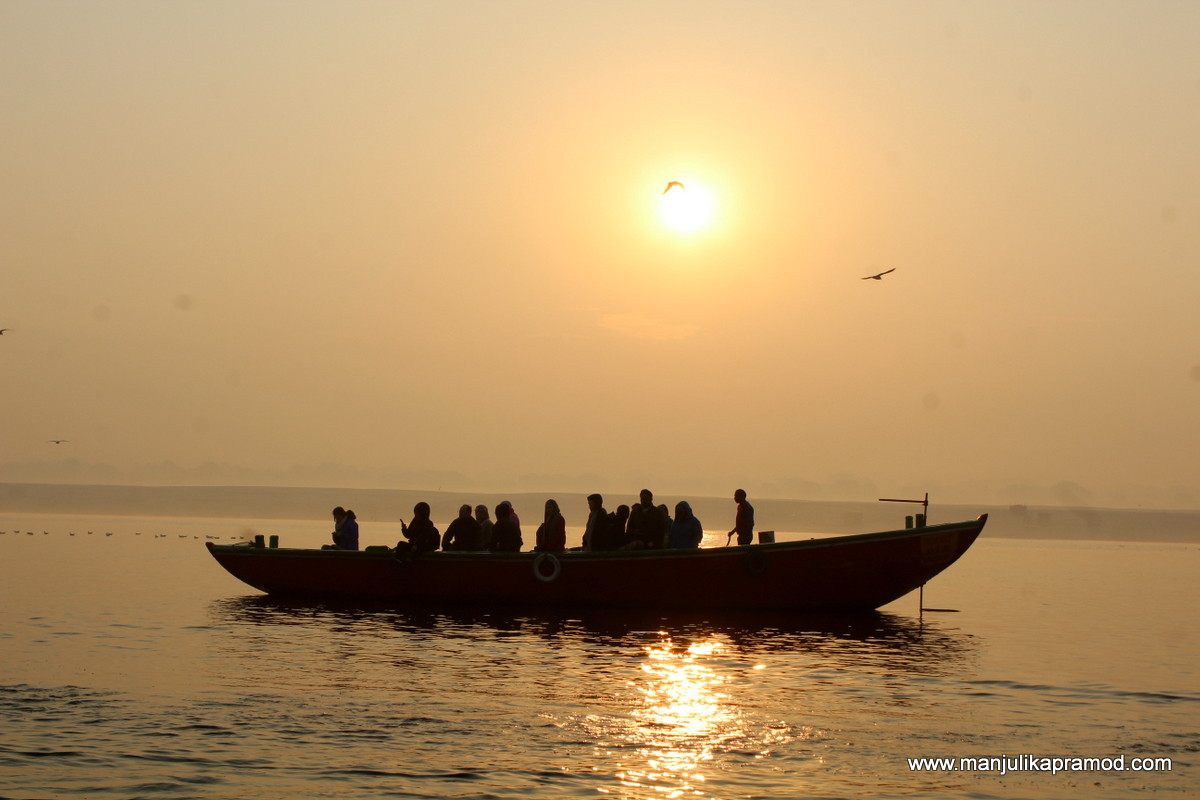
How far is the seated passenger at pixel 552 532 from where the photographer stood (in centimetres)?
2731

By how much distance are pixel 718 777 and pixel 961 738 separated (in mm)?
3948

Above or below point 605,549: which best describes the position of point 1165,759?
below

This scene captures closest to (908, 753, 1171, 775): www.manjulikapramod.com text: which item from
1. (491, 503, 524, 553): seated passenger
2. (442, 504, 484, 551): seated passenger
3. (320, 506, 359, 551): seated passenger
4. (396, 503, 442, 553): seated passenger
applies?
(491, 503, 524, 553): seated passenger

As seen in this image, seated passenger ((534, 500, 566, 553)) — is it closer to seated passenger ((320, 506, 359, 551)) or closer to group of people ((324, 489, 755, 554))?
group of people ((324, 489, 755, 554))

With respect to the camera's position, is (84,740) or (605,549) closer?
(84,740)

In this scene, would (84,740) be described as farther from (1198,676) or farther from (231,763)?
(1198,676)

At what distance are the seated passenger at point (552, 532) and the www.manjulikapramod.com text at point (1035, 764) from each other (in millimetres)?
13973

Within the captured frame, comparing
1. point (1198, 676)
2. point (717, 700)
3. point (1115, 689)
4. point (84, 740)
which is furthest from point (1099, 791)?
point (1198, 676)

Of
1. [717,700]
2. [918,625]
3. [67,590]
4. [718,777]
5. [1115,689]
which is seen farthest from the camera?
[67,590]

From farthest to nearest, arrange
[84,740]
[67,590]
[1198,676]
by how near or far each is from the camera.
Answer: [67,590], [1198,676], [84,740]

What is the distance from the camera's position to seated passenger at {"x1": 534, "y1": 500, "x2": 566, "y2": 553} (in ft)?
89.6

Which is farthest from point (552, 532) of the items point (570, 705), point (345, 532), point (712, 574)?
point (570, 705)

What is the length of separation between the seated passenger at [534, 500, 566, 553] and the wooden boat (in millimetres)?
454

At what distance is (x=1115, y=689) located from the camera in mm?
20375
